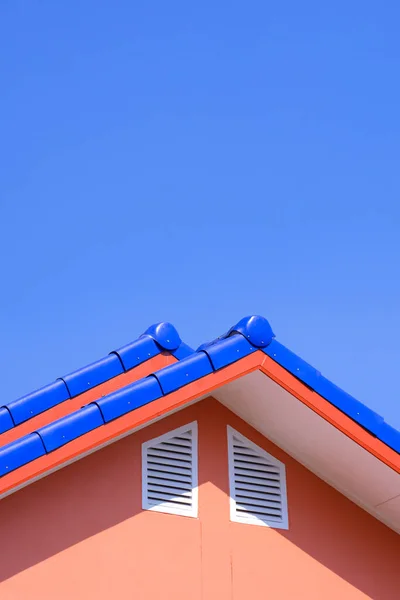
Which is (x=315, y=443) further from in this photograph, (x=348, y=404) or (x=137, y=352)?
(x=137, y=352)

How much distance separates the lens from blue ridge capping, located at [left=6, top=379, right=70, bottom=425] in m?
8.34

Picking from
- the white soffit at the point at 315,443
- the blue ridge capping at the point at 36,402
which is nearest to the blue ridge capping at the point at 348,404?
the white soffit at the point at 315,443

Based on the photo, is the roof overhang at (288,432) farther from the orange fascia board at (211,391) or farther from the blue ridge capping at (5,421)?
the blue ridge capping at (5,421)

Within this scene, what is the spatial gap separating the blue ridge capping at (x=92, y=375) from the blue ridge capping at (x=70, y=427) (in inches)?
65.6

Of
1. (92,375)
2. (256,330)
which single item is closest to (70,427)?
(256,330)

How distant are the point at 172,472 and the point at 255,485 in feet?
2.06

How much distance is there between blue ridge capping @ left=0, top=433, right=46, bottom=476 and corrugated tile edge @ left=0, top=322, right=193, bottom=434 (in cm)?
179

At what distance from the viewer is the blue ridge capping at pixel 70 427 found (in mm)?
6594

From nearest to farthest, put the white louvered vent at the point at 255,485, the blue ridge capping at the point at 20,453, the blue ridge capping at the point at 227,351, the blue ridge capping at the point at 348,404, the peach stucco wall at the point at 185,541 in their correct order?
the blue ridge capping at the point at 20,453 < the peach stucco wall at the point at 185,541 < the blue ridge capping at the point at 227,351 < the blue ridge capping at the point at 348,404 < the white louvered vent at the point at 255,485

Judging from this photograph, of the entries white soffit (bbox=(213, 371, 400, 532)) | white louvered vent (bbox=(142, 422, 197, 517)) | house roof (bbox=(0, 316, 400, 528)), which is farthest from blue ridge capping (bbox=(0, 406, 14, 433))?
white soffit (bbox=(213, 371, 400, 532))

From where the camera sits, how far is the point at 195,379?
278 inches

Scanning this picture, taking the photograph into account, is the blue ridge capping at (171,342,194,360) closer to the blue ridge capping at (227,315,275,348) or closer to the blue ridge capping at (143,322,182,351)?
the blue ridge capping at (143,322,182,351)

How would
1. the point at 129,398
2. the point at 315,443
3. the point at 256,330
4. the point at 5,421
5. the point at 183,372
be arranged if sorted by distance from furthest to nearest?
the point at 5,421 → the point at 315,443 → the point at 256,330 → the point at 183,372 → the point at 129,398

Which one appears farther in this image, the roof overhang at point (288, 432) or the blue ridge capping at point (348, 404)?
the blue ridge capping at point (348, 404)
